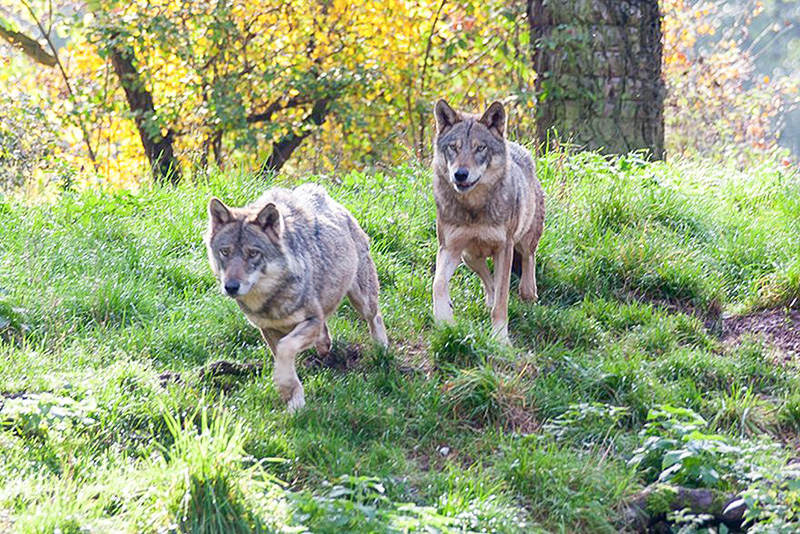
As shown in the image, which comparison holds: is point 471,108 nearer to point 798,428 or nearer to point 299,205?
point 299,205

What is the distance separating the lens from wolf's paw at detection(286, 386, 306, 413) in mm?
5941

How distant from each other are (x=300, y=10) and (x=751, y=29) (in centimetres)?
3481

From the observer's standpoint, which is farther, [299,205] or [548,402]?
[299,205]

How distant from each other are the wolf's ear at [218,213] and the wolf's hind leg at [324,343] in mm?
1061

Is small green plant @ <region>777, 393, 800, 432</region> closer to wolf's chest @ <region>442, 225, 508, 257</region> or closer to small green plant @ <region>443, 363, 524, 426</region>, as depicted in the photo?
small green plant @ <region>443, 363, 524, 426</region>

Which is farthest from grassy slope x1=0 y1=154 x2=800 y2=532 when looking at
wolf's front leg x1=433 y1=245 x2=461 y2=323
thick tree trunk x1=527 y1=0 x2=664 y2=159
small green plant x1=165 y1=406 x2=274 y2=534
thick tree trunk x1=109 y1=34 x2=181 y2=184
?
thick tree trunk x1=109 y1=34 x2=181 y2=184

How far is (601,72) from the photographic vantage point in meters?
11.2

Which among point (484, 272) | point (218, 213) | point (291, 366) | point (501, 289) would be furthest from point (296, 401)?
point (484, 272)

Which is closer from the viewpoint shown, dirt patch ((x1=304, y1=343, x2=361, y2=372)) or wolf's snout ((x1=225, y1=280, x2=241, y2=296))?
wolf's snout ((x1=225, y1=280, x2=241, y2=296))

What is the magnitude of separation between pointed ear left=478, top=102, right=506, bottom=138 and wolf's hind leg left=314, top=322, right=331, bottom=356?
6.58 feet

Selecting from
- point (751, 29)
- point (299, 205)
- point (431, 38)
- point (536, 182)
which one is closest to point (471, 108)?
point (431, 38)

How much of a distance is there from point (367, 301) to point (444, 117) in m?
1.58

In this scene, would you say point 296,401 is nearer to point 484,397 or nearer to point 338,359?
point 338,359

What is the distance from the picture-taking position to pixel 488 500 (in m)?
4.96
